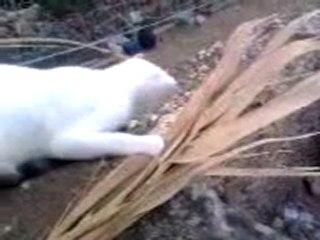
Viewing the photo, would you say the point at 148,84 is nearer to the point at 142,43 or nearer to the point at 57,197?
the point at 57,197

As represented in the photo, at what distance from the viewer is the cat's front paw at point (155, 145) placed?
1.96 m

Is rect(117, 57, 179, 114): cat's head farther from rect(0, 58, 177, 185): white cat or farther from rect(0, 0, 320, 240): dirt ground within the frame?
rect(0, 0, 320, 240): dirt ground

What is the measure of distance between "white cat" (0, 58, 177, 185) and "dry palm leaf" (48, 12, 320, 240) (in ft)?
0.19

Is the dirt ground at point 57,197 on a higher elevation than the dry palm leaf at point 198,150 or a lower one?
lower

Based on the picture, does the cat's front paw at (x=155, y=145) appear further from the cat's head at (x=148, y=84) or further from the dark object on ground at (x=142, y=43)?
the dark object on ground at (x=142, y=43)

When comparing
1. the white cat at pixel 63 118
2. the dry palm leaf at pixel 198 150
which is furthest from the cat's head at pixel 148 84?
the dry palm leaf at pixel 198 150

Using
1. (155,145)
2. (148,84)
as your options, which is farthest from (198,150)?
(148,84)

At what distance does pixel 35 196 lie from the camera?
207 centimetres

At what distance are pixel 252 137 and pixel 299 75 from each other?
250mm

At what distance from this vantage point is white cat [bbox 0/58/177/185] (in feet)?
6.55

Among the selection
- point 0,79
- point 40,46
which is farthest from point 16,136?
point 40,46

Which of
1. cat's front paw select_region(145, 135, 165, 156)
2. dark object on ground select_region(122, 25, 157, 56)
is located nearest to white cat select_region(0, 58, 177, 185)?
cat's front paw select_region(145, 135, 165, 156)

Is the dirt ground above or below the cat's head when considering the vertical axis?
below

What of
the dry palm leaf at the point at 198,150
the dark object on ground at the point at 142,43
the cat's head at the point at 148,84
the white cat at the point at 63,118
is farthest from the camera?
the dark object on ground at the point at 142,43
